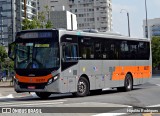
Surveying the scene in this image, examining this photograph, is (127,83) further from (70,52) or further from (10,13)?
(10,13)

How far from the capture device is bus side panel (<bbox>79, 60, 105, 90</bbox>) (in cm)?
2158

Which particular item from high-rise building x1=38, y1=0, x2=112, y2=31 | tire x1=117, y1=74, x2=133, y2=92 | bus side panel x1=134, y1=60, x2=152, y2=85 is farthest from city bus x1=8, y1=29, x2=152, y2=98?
high-rise building x1=38, y1=0, x2=112, y2=31

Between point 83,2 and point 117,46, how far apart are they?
15170 cm

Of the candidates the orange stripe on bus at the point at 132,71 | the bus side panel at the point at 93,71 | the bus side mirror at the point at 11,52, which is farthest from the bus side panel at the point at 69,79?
the orange stripe on bus at the point at 132,71

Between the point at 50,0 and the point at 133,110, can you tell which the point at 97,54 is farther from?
the point at 50,0

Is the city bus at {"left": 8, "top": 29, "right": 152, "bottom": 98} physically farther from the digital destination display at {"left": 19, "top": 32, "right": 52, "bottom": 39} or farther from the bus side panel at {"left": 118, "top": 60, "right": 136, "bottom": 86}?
the bus side panel at {"left": 118, "top": 60, "right": 136, "bottom": 86}

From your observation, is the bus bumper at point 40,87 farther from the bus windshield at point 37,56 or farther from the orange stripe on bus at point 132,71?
the orange stripe on bus at point 132,71

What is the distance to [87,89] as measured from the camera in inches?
860

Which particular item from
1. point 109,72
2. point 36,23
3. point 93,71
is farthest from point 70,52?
point 36,23

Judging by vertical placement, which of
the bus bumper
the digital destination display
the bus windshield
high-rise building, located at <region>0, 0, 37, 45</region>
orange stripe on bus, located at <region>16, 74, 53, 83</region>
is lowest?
the bus bumper

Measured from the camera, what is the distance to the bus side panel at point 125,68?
25.6 meters

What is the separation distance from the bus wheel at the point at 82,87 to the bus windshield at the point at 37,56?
2059mm

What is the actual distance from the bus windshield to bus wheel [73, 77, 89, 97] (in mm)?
2059

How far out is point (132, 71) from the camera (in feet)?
88.3
